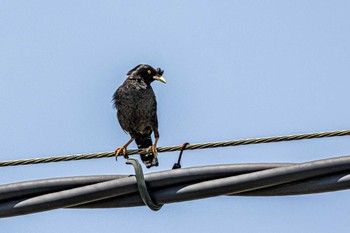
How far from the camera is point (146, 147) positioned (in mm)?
12156

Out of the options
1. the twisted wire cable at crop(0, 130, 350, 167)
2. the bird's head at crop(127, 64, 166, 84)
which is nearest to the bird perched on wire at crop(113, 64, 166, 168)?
the bird's head at crop(127, 64, 166, 84)

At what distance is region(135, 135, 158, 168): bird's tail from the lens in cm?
1131

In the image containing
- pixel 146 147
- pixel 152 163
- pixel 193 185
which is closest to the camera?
pixel 193 185

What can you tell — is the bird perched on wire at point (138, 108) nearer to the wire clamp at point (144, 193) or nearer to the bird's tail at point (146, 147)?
Answer: the bird's tail at point (146, 147)

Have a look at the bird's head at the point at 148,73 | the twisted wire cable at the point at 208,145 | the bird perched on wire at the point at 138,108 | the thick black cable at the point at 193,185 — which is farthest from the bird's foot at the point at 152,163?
the thick black cable at the point at 193,185

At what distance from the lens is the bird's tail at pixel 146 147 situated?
37.1ft

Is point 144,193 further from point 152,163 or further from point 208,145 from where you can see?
point 152,163

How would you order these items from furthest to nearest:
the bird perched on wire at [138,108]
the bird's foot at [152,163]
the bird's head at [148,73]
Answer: the bird's head at [148,73] → the bird perched on wire at [138,108] → the bird's foot at [152,163]

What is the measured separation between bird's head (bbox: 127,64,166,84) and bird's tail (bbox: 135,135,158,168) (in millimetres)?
863

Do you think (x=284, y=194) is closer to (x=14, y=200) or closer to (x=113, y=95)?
(x=14, y=200)

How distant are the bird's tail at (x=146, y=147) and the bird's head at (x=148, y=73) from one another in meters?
0.86

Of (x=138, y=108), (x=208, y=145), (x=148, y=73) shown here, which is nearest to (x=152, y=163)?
(x=138, y=108)

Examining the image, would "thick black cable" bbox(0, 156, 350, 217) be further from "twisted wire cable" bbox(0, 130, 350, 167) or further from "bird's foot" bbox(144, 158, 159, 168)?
"bird's foot" bbox(144, 158, 159, 168)

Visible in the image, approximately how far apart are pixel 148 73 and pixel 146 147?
1.13 metres
